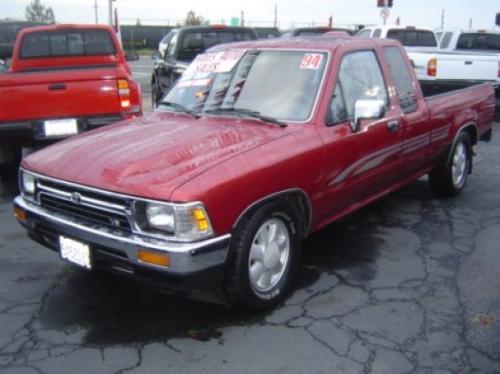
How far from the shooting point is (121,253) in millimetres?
3281

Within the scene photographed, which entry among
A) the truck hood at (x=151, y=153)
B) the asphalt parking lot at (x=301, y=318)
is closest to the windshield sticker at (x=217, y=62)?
the truck hood at (x=151, y=153)

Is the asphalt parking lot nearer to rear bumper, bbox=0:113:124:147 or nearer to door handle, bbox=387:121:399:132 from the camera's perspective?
door handle, bbox=387:121:399:132

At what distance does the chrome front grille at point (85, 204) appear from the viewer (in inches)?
130

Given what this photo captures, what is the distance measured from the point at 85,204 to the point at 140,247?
1.69 ft

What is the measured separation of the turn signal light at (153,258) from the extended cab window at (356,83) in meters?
1.76

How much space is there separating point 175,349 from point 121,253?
63 cm

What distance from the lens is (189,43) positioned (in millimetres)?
11773

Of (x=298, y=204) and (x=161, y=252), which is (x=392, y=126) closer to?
(x=298, y=204)

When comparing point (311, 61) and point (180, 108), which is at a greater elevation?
point (311, 61)

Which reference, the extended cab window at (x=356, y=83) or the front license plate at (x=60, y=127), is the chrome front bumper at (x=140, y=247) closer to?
the extended cab window at (x=356, y=83)

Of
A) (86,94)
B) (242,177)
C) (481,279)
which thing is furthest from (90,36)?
(481,279)

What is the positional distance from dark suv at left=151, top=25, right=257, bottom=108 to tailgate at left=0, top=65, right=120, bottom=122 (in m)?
4.47

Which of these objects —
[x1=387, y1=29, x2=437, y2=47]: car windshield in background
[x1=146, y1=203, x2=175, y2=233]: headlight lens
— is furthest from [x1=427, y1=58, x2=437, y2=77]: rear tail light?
[x1=146, y1=203, x2=175, y2=233]: headlight lens

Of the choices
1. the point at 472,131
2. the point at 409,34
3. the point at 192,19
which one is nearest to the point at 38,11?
the point at 192,19
